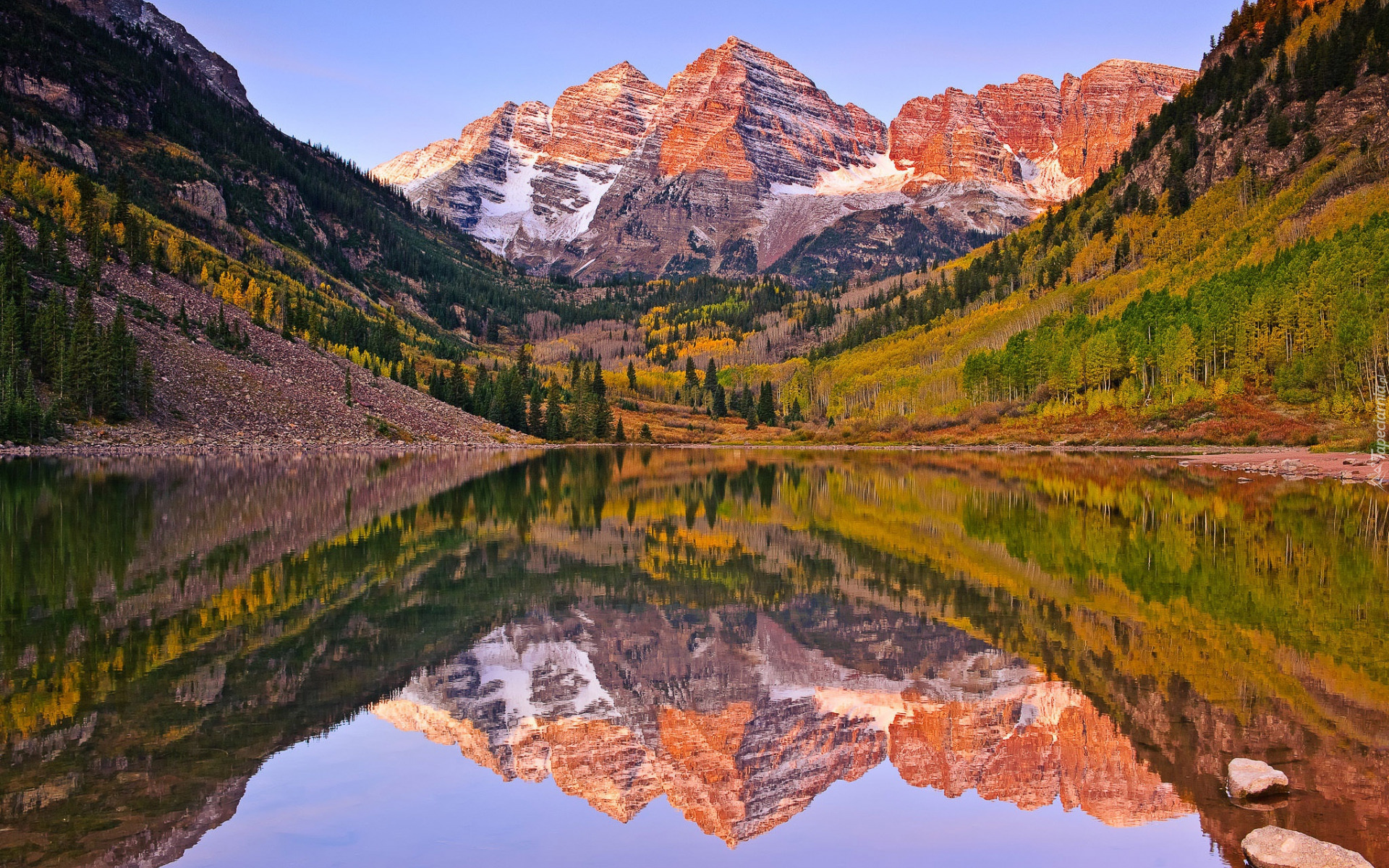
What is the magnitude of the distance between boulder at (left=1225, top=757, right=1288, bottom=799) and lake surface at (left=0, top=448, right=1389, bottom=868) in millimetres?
210

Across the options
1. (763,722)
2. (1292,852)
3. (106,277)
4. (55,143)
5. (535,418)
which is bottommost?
(763,722)

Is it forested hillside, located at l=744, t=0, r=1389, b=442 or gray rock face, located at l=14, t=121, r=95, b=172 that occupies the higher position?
gray rock face, located at l=14, t=121, r=95, b=172

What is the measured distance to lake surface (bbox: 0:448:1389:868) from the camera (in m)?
9.26

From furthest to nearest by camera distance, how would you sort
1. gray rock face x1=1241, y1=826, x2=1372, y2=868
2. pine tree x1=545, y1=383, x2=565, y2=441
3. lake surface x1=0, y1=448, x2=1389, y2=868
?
pine tree x1=545, y1=383, x2=565, y2=441
lake surface x1=0, y1=448, x2=1389, y2=868
gray rock face x1=1241, y1=826, x2=1372, y2=868

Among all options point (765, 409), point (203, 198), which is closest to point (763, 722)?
point (765, 409)

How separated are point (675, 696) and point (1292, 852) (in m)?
8.03

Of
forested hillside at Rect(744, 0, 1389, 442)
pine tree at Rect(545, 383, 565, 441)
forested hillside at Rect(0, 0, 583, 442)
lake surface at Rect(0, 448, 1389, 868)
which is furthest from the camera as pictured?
pine tree at Rect(545, 383, 565, 441)

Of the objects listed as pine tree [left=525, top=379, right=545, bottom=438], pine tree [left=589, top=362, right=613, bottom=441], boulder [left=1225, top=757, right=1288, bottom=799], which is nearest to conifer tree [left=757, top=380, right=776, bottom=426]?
pine tree [left=589, top=362, right=613, bottom=441]

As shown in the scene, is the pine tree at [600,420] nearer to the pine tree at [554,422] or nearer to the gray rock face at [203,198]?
the pine tree at [554,422]

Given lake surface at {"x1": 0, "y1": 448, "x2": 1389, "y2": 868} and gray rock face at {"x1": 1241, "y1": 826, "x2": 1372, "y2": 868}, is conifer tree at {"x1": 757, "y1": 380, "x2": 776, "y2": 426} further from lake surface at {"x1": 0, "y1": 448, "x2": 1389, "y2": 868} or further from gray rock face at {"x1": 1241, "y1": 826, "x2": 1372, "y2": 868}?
gray rock face at {"x1": 1241, "y1": 826, "x2": 1372, "y2": 868}

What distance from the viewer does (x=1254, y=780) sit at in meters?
9.38

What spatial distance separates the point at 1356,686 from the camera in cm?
1274

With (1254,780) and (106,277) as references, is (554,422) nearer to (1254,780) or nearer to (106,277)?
(106,277)

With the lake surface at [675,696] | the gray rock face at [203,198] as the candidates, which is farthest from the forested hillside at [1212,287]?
the gray rock face at [203,198]
